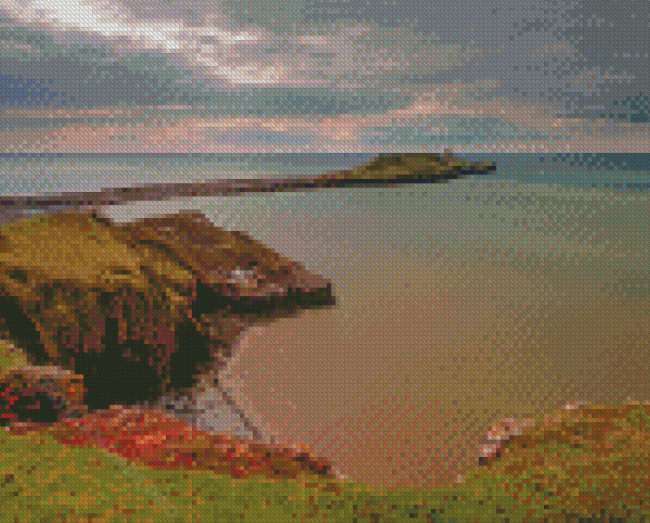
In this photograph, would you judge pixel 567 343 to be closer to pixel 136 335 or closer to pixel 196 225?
pixel 136 335

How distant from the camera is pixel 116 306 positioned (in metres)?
17.6

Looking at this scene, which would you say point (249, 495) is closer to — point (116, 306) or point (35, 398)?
point (35, 398)

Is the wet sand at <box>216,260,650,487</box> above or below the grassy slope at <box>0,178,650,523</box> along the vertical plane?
below

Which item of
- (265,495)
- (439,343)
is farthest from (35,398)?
(439,343)

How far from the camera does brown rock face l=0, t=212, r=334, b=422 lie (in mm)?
15781

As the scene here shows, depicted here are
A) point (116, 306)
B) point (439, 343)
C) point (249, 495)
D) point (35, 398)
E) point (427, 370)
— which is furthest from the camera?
point (439, 343)

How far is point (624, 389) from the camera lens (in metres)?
19.2

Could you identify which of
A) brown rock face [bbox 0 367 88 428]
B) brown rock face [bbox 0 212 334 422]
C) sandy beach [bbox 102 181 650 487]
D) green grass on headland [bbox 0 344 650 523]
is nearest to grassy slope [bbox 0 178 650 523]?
green grass on headland [bbox 0 344 650 523]

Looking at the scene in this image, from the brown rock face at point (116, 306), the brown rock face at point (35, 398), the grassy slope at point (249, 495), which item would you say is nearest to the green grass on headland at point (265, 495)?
the grassy slope at point (249, 495)

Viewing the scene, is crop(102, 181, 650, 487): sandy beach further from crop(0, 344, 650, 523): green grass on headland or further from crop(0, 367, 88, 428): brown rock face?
crop(0, 344, 650, 523): green grass on headland

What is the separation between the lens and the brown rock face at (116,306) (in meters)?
15.8

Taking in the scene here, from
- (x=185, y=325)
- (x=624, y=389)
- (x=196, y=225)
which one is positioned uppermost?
(x=196, y=225)

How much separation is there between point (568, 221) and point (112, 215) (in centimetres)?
4990

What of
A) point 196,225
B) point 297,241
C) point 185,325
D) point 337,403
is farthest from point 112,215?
point 337,403
